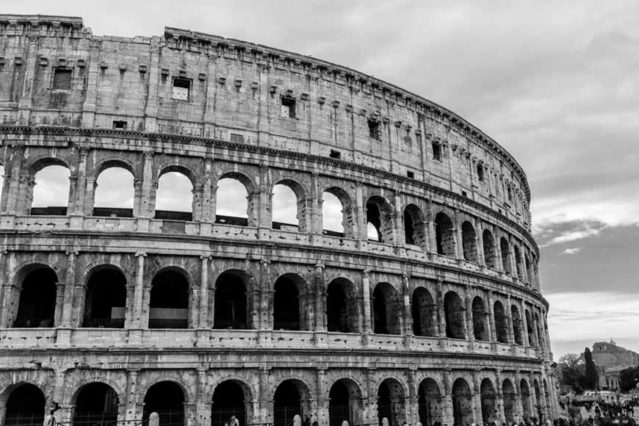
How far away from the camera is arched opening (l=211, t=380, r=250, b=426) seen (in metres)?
22.3

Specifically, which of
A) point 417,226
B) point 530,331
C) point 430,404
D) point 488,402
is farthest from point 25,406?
point 530,331

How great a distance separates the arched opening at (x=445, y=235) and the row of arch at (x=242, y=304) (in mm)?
2510

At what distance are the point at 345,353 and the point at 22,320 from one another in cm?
1313

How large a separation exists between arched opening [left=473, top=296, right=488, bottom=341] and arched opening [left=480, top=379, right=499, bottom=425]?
2.50m

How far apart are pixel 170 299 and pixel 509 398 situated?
20.0 m

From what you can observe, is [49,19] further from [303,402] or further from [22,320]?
[303,402]

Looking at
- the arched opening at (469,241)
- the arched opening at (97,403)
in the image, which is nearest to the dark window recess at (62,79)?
the arched opening at (97,403)

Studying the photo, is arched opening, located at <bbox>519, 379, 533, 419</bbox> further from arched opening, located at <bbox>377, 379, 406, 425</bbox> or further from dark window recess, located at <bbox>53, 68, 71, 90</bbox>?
dark window recess, located at <bbox>53, 68, 71, 90</bbox>

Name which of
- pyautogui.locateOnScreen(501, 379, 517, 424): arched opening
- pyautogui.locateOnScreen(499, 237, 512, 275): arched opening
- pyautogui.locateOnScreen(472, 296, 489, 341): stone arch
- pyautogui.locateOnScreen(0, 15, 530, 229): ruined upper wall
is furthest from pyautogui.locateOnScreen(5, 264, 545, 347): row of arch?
pyautogui.locateOnScreen(499, 237, 512, 275): arched opening

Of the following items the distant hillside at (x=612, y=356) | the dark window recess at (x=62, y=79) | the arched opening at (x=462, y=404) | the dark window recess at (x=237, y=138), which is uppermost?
the dark window recess at (x=62, y=79)

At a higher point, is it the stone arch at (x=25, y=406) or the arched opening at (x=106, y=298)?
the arched opening at (x=106, y=298)

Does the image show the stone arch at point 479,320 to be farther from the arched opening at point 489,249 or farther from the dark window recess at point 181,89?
the dark window recess at point 181,89

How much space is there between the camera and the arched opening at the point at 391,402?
25.4 meters

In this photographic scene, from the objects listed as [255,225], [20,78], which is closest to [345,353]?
[255,225]
